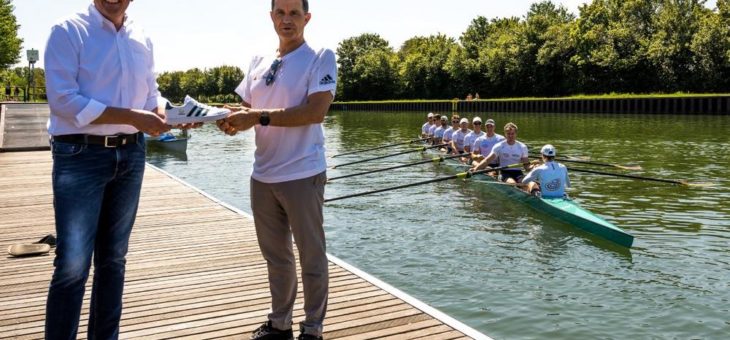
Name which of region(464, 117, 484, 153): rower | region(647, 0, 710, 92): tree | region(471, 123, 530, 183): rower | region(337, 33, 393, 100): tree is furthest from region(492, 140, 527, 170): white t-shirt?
region(337, 33, 393, 100): tree

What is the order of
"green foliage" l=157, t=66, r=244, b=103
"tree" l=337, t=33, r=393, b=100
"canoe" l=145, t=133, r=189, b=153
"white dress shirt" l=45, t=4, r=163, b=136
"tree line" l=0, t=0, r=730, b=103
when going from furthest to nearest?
"green foliage" l=157, t=66, r=244, b=103 < "tree" l=337, t=33, r=393, b=100 < "tree line" l=0, t=0, r=730, b=103 < "canoe" l=145, t=133, r=189, b=153 < "white dress shirt" l=45, t=4, r=163, b=136

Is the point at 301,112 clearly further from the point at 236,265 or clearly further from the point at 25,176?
the point at 25,176

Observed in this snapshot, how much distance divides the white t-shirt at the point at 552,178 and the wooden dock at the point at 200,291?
6619 mm

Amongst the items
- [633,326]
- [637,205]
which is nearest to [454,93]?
[637,205]

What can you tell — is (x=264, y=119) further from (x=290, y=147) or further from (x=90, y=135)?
(x=90, y=135)

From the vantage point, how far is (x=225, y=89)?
159000 mm

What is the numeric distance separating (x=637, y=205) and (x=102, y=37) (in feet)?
45.6

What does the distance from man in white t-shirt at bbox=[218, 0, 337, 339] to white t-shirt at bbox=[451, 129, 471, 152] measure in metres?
18.2

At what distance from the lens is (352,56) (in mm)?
122938

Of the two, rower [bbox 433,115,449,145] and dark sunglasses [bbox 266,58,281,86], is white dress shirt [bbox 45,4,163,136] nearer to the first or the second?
dark sunglasses [bbox 266,58,281,86]

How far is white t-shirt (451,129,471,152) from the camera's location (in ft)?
72.3

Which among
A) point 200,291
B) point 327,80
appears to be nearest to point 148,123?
point 327,80

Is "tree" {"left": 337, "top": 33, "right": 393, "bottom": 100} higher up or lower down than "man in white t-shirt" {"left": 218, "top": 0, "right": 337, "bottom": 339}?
higher up

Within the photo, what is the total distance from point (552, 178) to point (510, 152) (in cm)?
312
